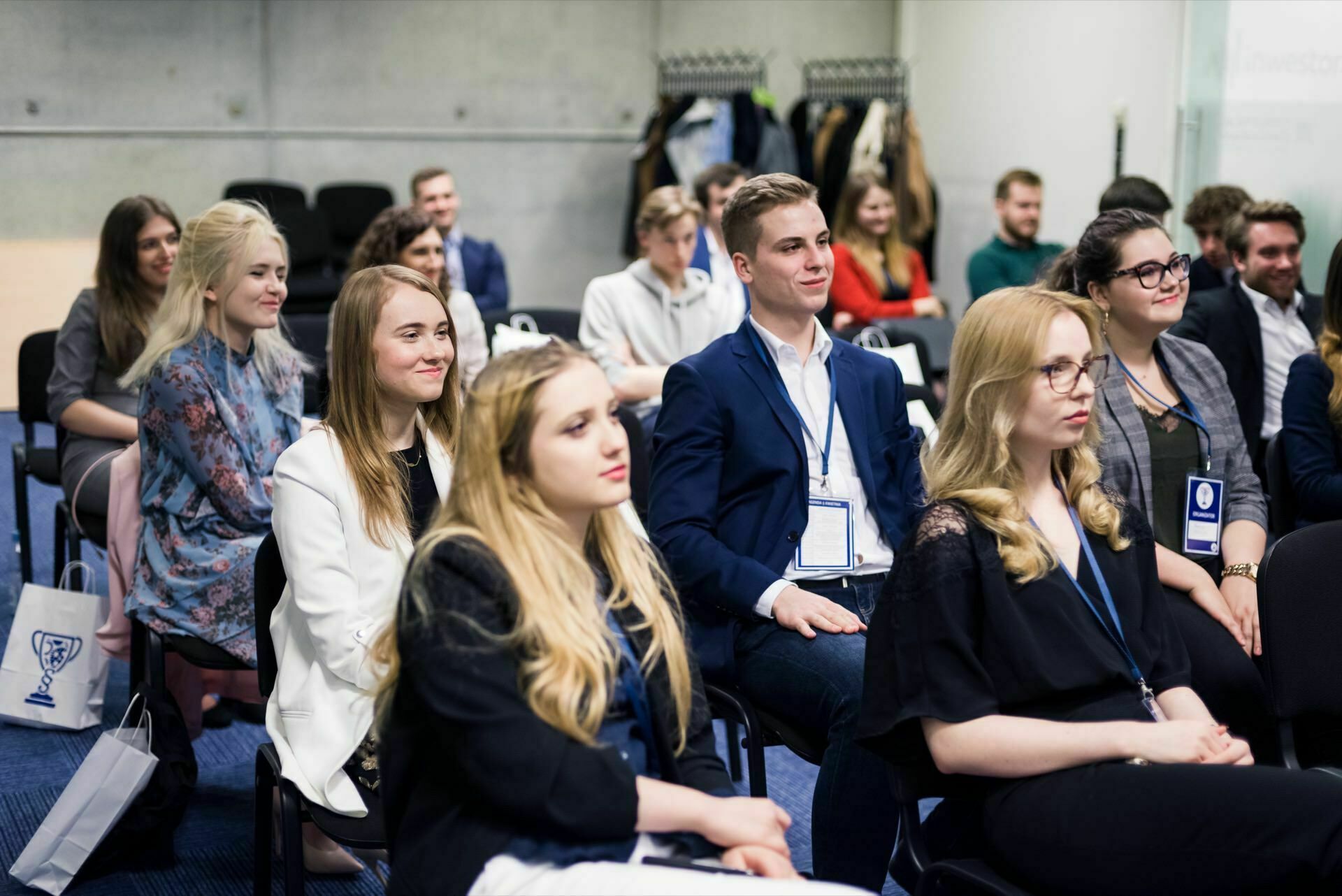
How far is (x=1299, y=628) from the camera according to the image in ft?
7.25

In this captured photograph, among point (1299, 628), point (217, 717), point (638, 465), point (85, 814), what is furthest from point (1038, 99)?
point (85, 814)

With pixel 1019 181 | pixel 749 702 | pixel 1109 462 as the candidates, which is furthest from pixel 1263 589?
pixel 1019 181

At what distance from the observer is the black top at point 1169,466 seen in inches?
108

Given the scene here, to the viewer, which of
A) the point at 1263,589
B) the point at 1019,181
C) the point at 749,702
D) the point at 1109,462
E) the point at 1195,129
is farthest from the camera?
the point at 1019,181

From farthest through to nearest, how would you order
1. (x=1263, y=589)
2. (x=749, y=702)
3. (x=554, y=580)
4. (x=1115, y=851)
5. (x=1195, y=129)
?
(x=1195, y=129) < (x=749, y=702) < (x=1263, y=589) < (x=1115, y=851) < (x=554, y=580)

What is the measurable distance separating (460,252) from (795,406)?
12.7 feet

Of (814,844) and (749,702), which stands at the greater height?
(749,702)

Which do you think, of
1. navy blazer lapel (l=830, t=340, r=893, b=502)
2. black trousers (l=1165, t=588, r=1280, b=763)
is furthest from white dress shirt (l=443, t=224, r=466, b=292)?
black trousers (l=1165, t=588, r=1280, b=763)

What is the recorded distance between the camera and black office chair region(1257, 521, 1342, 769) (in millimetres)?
2193

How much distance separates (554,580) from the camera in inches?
62.9

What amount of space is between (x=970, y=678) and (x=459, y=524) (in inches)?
26.7

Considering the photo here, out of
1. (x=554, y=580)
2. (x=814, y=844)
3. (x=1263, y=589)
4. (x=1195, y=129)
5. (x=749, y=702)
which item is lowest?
(x=814, y=844)

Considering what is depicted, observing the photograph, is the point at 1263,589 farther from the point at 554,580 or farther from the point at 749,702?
the point at 554,580

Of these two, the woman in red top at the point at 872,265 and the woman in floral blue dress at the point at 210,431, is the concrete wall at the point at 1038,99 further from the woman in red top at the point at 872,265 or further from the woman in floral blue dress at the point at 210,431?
the woman in floral blue dress at the point at 210,431
